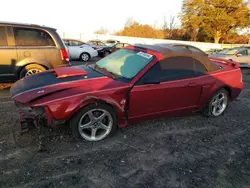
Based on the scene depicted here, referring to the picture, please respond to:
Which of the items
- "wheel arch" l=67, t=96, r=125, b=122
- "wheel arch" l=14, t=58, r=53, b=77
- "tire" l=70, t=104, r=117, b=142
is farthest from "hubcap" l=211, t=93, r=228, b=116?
"wheel arch" l=14, t=58, r=53, b=77

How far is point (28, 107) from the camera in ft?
10.5

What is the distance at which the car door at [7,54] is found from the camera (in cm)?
557

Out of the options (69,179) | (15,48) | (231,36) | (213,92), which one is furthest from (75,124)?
(231,36)

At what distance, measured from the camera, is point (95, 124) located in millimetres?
3482

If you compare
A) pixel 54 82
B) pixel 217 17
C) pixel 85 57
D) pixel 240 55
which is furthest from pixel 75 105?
pixel 217 17

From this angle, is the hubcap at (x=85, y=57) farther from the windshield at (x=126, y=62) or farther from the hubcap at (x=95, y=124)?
the hubcap at (x=95, y=124)

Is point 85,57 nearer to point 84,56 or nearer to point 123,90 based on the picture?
point 84,56

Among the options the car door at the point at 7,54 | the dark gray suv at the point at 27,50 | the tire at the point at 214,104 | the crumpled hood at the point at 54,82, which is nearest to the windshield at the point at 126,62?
the crumpled hood at the point at 54,82

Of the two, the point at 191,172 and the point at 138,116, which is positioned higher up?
the point at 138,116

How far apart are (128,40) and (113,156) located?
31036mm

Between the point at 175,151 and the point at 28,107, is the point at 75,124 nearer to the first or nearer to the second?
the point at 28,107

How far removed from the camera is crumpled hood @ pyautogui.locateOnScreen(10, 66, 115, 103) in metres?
3.28

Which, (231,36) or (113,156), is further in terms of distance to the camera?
(231,36)

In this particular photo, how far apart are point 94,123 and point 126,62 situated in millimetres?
1351
